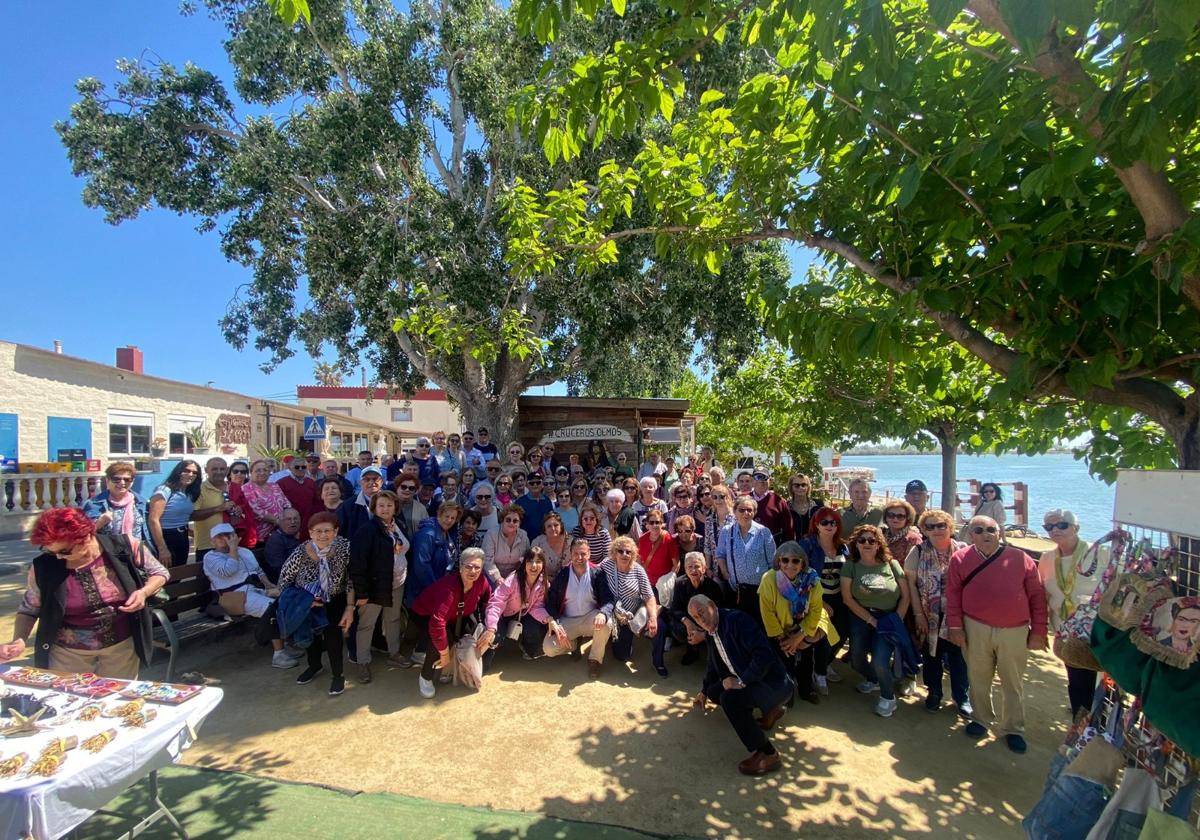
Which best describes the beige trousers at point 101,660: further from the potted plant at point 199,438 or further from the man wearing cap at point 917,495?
the potted plant at point 199,438

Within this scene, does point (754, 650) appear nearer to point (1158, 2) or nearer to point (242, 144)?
point (1158, 2)

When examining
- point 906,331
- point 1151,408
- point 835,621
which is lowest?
point 835,621

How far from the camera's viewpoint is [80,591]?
3.48 meters

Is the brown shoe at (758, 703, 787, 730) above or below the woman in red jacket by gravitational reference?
below

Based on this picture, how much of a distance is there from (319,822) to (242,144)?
12.2 meters

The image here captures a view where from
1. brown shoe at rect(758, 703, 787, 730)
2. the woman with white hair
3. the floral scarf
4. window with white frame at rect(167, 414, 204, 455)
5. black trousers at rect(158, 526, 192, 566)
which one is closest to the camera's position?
brown shoe at rect(758, 703, 787, 730)

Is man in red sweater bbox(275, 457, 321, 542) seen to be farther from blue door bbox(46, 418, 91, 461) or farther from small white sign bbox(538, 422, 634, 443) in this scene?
blue door bbox(46, 418, 91, 461)

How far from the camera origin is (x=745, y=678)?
391 centimetres

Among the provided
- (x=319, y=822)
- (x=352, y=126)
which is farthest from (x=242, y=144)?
(x=319, y=822)

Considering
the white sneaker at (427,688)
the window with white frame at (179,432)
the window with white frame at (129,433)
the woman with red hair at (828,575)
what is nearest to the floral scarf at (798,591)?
the woman with red hair at (828,575)

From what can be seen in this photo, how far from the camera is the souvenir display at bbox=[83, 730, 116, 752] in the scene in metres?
2.49

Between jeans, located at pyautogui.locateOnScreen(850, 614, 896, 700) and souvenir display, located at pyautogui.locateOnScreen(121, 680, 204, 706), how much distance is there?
4.70 meters

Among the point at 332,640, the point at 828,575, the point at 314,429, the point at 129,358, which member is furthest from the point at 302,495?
the point at 129,358

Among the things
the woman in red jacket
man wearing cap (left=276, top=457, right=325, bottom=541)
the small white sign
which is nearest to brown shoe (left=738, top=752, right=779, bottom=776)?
the woman in red jacket
